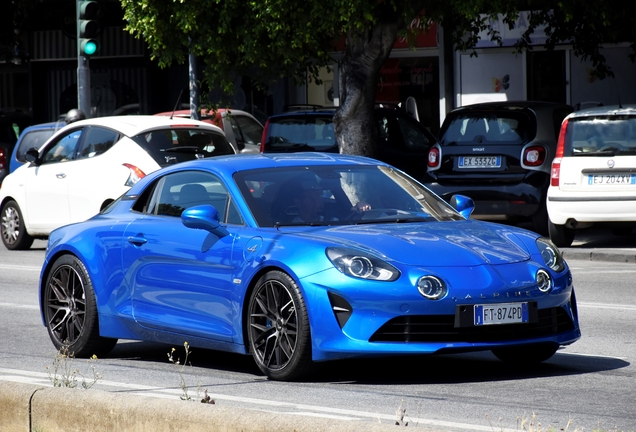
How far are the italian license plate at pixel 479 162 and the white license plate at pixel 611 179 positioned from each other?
219cm

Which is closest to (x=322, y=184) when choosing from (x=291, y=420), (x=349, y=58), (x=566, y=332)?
(x=566, y=332)

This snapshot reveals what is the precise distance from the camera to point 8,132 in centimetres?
2762

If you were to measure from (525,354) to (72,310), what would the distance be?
3.05m

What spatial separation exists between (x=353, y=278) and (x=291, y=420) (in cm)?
207

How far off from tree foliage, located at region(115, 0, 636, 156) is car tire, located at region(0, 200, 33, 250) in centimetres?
326

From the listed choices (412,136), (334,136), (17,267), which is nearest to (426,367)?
(17,267)

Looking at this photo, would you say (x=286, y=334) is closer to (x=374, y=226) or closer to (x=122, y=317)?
(x=374, y=226)

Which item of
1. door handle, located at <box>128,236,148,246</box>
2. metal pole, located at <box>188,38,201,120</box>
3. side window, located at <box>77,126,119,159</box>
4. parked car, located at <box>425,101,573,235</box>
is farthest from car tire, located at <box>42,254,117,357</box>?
metal pole, located at <box>188,38,201,120</box>

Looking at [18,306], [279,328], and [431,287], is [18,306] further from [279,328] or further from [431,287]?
[431,287]

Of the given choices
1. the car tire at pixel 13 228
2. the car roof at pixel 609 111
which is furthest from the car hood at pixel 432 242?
the car tire at pixel 13 228

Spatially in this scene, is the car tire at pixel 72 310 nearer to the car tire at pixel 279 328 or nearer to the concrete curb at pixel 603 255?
the car tire at pixel 279 328

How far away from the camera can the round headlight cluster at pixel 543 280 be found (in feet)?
24.2

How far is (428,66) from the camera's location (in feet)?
96.1

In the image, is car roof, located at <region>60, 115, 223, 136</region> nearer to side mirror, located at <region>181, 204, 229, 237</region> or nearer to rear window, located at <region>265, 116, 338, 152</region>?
rear window, located at <region>265, 116, 338, 152</region>
